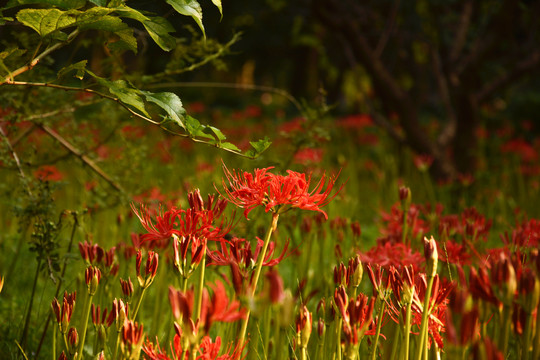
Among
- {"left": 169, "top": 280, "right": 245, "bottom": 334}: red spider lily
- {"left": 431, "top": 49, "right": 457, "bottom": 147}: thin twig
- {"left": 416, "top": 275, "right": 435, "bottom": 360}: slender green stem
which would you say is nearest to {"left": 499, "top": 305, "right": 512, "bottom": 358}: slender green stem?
{"left": 416, "top": 275, "right": 435, "bottom": 360}: slender green stem

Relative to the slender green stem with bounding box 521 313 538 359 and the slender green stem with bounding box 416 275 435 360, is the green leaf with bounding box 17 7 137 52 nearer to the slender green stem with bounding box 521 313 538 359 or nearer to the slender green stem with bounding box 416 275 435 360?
the slender green stem with bounding box 416 275 435 360

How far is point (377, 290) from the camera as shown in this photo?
1178 millimetres

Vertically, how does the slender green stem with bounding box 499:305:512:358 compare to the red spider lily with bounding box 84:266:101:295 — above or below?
above

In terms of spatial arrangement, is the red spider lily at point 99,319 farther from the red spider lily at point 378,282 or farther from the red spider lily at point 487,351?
the red spider lily at point 487,351

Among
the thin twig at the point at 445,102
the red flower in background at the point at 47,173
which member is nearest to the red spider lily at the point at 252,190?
the red flower in background at the point at 47,173

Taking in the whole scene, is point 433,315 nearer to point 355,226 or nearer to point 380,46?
point 355,226

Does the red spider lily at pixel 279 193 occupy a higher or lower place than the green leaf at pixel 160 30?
lower

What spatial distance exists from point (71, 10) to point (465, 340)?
95cm

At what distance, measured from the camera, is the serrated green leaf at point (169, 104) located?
1.10 metres

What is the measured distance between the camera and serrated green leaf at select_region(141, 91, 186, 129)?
1104 millimetres

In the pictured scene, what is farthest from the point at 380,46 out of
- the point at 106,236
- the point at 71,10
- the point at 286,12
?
the point at 71,10

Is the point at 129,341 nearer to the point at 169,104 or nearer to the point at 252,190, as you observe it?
the point at 252,190

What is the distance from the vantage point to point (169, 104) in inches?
44.4

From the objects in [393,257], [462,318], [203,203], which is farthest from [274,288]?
[393,257]
